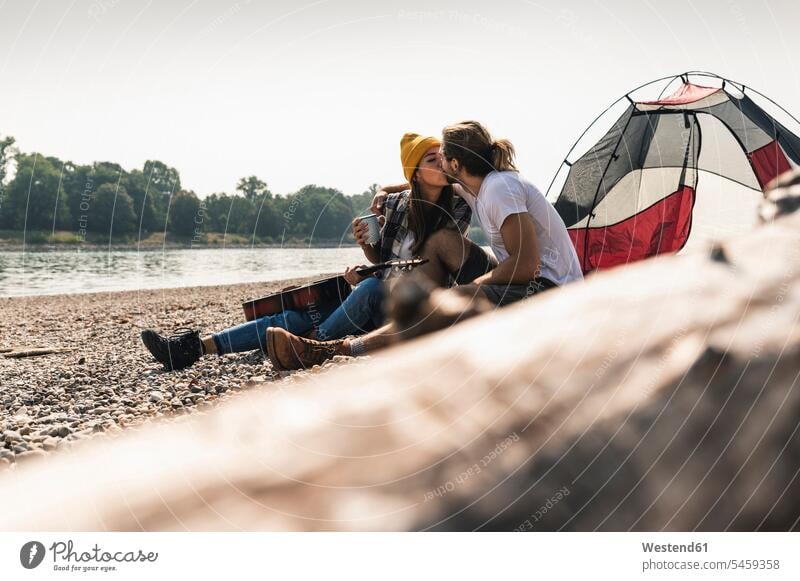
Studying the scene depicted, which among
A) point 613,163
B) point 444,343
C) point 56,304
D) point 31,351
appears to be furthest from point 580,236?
point 56,304

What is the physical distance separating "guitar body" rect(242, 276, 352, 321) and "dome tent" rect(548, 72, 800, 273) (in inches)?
120

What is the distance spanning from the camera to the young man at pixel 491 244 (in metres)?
3.85

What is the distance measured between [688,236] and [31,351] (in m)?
6.68

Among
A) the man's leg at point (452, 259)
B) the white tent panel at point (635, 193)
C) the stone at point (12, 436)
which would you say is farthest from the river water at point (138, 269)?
the stone at point (12, 436)

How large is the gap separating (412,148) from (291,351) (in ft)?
5.69

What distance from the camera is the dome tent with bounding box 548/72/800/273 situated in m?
6.32

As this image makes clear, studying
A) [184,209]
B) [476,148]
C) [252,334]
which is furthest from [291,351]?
[184,209]

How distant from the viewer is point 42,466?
701mm

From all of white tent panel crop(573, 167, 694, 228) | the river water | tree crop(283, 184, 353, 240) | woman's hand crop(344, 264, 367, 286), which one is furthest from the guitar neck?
the river water

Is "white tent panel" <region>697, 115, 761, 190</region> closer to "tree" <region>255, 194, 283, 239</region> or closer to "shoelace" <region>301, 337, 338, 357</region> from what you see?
"shoelace" <region>301, 337, 338, 357</region>

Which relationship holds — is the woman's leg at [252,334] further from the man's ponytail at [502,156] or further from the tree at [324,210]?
the man's ponytail at [502,156]

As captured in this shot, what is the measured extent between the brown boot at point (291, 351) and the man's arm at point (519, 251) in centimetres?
107
